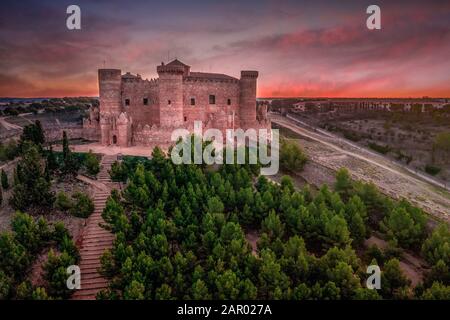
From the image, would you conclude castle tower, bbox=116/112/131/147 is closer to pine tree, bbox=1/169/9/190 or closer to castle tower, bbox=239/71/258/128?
pine tree, bbox=1/169/9/190

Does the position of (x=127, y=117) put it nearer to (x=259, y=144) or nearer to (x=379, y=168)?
(x=259, y=144)

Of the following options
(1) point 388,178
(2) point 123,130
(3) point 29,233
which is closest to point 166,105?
(2) point 123,130

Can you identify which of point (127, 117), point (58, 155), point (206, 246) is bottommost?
point (206, 246)

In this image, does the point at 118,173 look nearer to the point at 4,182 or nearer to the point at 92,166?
the point at 92,166

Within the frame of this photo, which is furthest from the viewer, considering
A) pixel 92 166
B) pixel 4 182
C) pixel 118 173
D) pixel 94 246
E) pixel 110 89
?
pixel 110 89

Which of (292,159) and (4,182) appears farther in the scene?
(292,159)

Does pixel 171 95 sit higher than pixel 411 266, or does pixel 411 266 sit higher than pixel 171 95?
pixel 171 95

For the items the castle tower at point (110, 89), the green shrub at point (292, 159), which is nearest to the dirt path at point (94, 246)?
the castle tower at point (110, 89)
